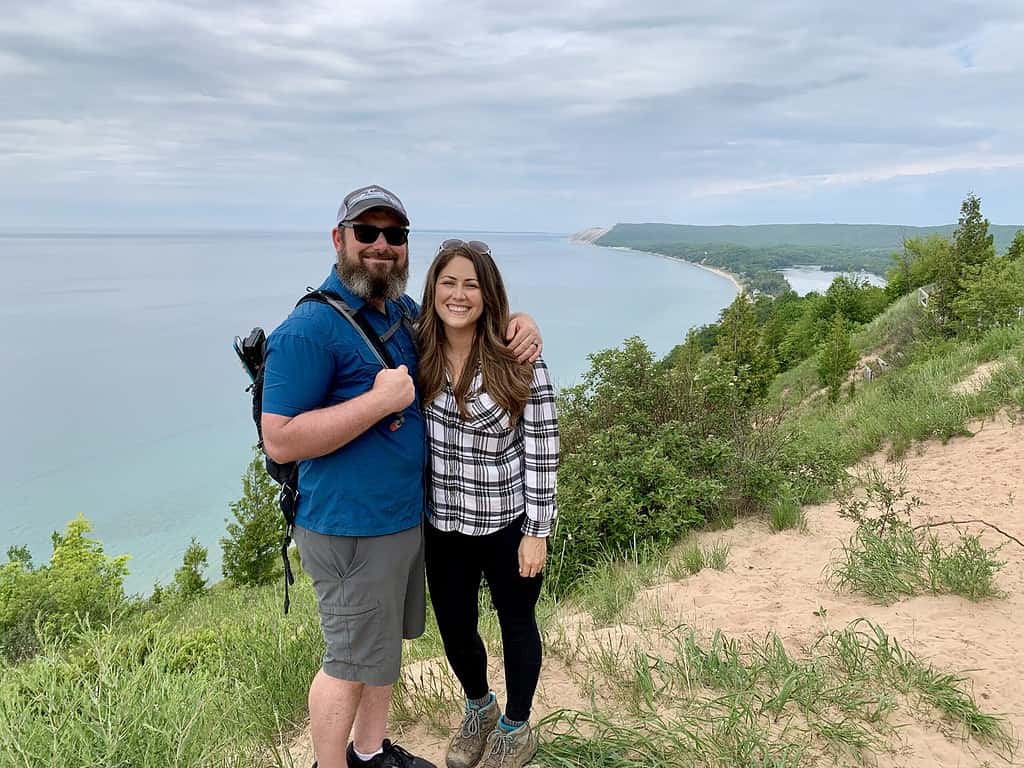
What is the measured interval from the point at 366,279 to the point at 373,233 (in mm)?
176

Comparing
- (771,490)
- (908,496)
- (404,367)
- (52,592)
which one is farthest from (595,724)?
(52,592)

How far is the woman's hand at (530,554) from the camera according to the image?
2.25 m

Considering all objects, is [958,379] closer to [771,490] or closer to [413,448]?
[771,490]

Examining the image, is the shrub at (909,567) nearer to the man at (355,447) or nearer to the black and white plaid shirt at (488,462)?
the black and white plaid shirt at (488,462)

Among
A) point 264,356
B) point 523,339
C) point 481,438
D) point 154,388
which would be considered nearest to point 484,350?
point 523,339

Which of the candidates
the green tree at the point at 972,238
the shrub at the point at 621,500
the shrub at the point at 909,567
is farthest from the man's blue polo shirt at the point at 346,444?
the green tree at the point at 972,238

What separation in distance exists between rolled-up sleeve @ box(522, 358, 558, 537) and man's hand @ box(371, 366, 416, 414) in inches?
18.1

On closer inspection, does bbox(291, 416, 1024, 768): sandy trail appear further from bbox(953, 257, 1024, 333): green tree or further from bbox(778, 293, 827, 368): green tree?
bbox(778, 293, 827, 368): green tree

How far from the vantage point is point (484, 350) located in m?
2.23

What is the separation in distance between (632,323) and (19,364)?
65.0 m

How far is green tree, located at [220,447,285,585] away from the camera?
24328 mm

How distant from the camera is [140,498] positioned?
3916 cm

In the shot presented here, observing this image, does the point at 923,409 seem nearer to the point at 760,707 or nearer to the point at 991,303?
the point at 760,707

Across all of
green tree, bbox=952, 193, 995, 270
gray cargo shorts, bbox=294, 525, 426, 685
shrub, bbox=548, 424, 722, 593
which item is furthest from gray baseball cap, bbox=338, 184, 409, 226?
green tree, bbox=952, 193, 995, 270
